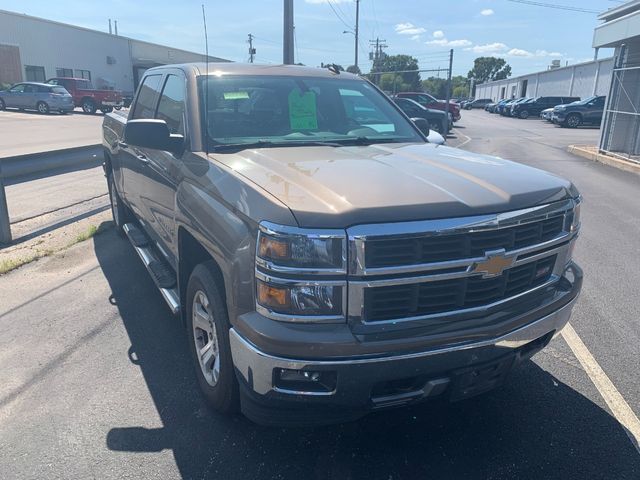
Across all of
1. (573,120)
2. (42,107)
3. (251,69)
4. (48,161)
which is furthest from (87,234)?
(573,120)

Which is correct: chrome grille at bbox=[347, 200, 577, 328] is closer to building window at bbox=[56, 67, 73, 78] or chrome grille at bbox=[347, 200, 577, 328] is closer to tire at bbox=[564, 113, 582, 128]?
tire at bbox=[564, 113, 582, 128]

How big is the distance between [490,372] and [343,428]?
0.91 m

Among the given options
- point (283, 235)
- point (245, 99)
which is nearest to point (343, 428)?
point (283, 235)

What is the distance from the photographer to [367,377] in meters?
2.27

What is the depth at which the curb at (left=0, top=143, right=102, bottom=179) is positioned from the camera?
8539 mm

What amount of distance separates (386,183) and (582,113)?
1339 inches

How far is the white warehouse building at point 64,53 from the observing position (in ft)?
128

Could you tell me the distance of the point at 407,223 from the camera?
228 centimetres

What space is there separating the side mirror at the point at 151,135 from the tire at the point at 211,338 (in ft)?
2.89

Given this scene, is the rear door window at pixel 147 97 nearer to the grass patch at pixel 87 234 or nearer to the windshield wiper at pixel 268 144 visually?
the windshield wiper at pixel 268 144

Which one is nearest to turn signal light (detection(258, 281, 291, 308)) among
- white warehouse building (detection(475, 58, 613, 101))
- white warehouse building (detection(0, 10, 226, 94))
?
white warehouse building (detection(475, 58, 613, 101))

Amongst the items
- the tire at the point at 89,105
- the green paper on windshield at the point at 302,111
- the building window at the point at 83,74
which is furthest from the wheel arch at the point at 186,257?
the building window at the point at 83,74

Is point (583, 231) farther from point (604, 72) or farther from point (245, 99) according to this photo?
point (604, 72)

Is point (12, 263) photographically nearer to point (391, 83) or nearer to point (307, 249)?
point (307, 249)
